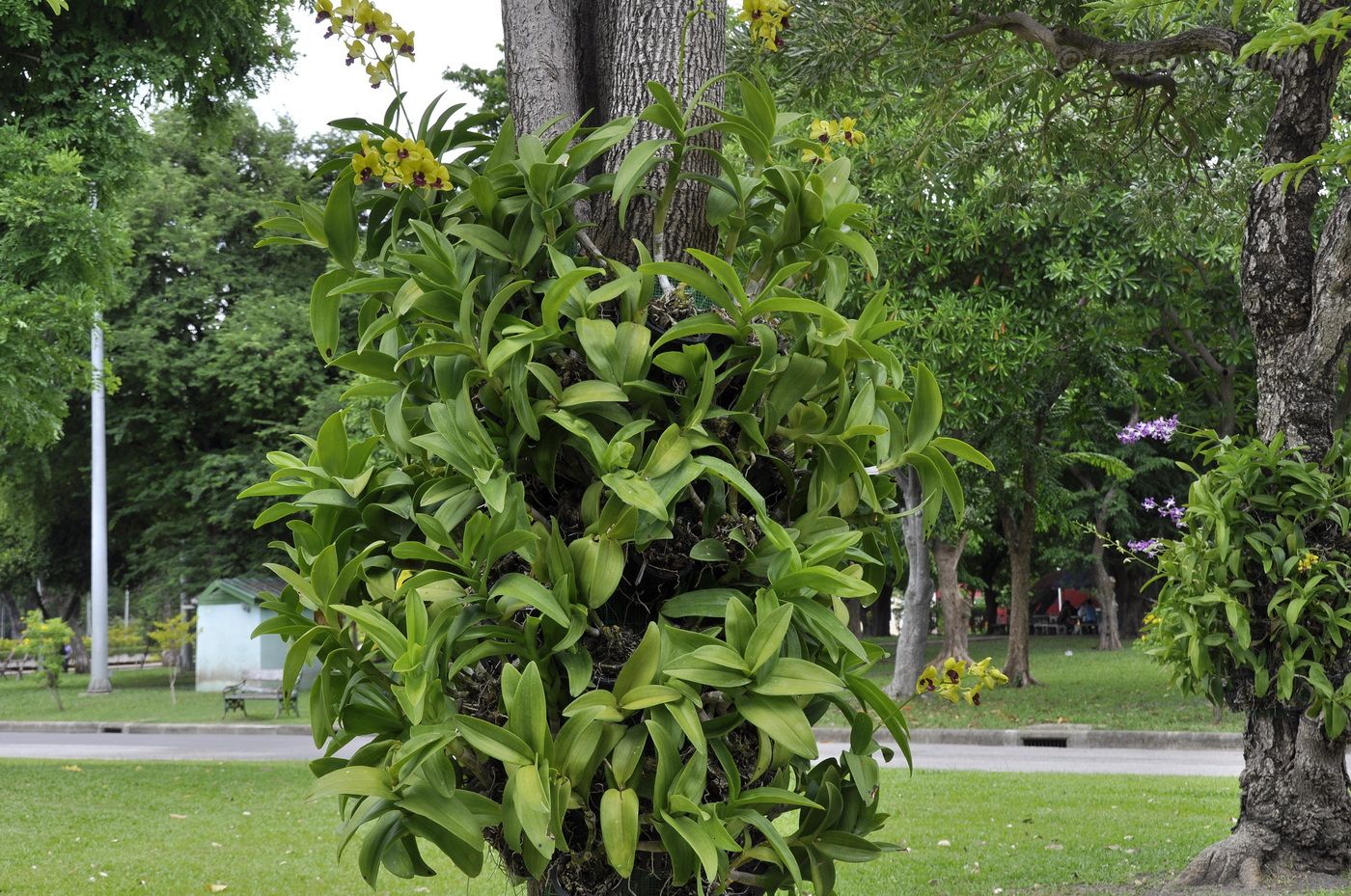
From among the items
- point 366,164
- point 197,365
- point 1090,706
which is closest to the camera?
point 366,164

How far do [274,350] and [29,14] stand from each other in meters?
13.4

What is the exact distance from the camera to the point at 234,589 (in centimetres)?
2127

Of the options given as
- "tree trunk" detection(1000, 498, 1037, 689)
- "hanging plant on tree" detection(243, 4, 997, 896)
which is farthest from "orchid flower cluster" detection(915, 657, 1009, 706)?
"tree trunk" detection(1000, 498, 1037, 689)

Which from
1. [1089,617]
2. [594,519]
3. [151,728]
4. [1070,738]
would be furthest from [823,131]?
[1089,617]

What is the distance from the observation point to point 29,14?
1020cm

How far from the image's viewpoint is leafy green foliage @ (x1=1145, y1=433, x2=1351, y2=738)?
17.4ft

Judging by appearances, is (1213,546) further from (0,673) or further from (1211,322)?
(0,673)

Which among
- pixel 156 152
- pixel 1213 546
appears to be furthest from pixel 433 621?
pixel 156 152

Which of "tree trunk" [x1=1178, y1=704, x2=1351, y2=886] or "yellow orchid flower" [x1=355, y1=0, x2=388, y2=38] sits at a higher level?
"yellow orchid flower" [x1=355, y1=0, x2=388, y2=38]

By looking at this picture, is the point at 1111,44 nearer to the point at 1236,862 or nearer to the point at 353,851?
the point at 1236,862

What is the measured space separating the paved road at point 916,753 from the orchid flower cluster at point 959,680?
8949 millimetres

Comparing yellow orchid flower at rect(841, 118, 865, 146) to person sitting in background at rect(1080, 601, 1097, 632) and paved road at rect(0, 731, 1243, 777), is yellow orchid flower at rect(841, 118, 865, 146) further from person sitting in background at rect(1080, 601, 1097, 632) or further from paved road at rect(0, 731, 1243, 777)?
person sitting in background at rect(1080, 601, 1097, 632)

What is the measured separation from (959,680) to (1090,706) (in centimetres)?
1408

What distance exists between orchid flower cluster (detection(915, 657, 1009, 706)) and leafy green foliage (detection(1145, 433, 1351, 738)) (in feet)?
11.6
